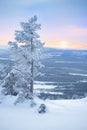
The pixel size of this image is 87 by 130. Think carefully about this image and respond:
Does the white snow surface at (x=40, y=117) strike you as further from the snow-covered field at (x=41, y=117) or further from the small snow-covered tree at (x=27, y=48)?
the small snow-covered tree at (x=27, y=48)

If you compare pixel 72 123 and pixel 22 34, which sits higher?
pixel 22 34

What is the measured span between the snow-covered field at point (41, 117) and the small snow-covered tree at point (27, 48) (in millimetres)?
4348

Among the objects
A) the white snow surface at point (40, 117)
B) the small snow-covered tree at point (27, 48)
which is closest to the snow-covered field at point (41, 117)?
the white snow surface at point (40, 117)

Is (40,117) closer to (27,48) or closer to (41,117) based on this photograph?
(41,117)

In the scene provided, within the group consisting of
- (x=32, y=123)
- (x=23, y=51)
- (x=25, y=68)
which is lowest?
(x=32, y=123)

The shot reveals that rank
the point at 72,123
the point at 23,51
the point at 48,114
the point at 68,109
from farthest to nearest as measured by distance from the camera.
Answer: the point at 23,51 → the point at 68,109 → the point at 48,114 → the point at 72,123

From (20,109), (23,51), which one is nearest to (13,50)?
(23,51)

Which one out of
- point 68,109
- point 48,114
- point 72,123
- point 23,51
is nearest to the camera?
point 72,123

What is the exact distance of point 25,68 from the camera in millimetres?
28984

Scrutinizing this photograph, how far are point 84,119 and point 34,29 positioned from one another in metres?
13.0

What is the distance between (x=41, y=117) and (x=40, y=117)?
0.09 meters

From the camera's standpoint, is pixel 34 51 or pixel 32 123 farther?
pixel 34 51

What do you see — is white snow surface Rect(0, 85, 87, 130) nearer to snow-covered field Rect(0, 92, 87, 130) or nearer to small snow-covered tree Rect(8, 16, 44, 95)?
snow-covered field Rect(0, 92, 87, 130)

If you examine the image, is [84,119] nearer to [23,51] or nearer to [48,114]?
[48,114]
